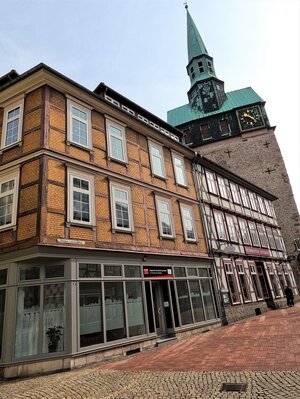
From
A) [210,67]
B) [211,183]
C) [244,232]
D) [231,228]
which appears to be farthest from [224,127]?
[231,228]

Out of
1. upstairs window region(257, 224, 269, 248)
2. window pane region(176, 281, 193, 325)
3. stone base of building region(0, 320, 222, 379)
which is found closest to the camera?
stone base of building region(0, 320, 222, 379)

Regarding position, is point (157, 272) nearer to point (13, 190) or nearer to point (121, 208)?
point (121, 208)

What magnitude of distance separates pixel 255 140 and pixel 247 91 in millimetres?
8041

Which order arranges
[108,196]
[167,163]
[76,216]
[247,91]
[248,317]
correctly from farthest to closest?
[247,91] < [248,317] < [167,163] < [108,196] < [76,216]

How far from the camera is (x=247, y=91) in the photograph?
36.2 meters

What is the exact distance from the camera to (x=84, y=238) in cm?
946

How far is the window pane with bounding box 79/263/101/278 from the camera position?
9.01 meters

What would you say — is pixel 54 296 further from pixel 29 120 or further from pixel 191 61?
pixel 191 61

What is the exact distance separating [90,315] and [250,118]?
30493 mm

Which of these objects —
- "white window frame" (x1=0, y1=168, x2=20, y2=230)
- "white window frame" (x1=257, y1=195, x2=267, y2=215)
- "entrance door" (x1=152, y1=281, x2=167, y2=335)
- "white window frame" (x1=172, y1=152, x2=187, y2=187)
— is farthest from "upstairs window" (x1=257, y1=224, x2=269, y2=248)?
"white window frame" (x1=0, y1=168, x2=20, y2=230)

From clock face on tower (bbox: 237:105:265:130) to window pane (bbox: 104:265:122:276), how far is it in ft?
90.0

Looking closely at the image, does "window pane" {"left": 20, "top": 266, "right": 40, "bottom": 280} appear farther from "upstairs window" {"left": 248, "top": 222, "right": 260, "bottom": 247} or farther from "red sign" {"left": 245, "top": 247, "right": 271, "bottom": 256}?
"upstairs window" {"left": 248, "top": 222, "right": 260, "bottom": 247}

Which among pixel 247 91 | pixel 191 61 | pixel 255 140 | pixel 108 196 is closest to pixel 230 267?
pixel 108 196

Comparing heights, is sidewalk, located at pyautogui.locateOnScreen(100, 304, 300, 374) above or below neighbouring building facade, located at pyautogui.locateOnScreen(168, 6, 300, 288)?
below
